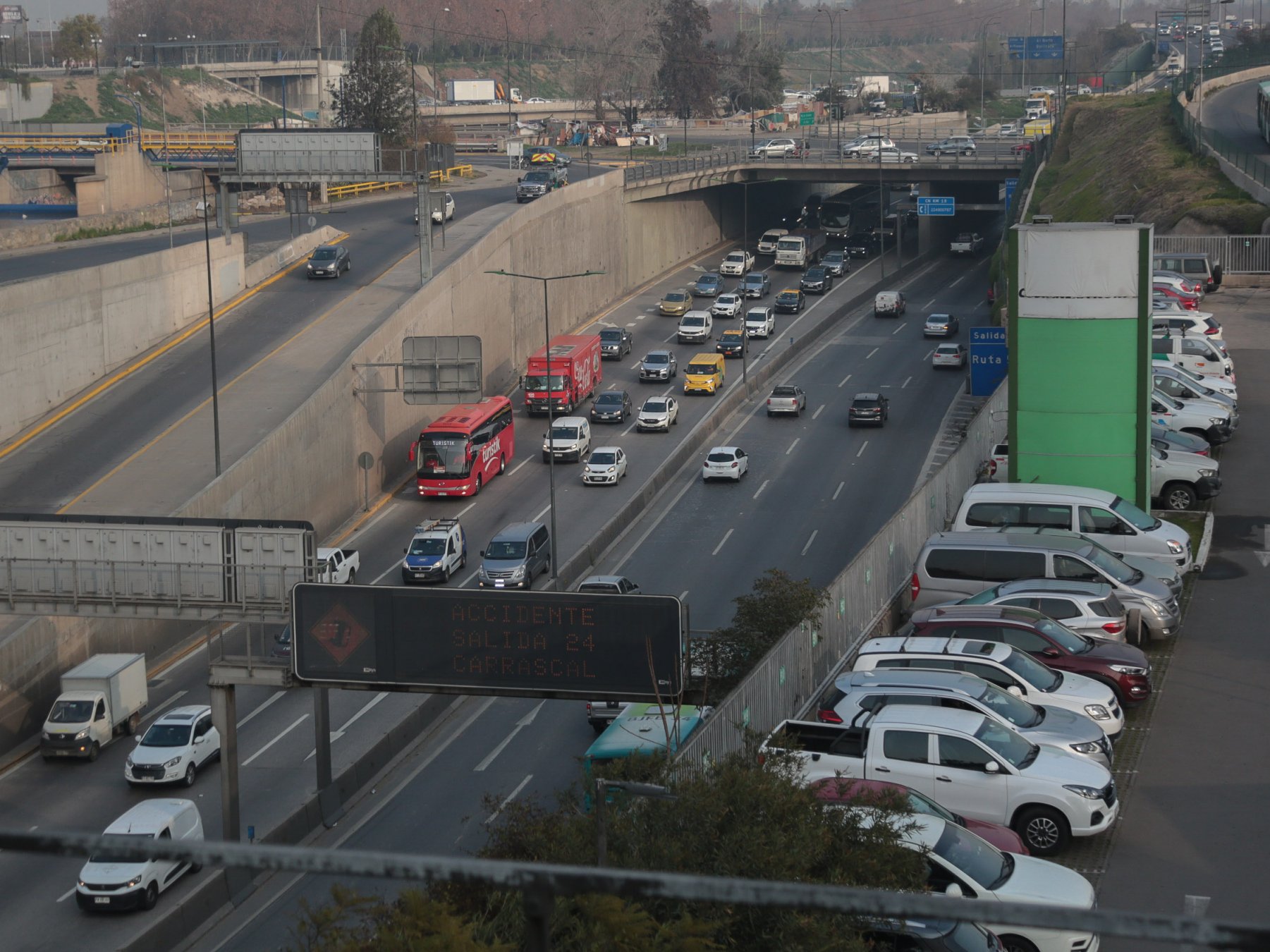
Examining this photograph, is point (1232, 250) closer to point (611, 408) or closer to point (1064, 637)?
point (611, 408)

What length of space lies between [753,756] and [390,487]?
39.9 metres

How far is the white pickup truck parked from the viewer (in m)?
17.3

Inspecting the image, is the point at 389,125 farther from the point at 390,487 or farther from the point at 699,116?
the point at 699,116

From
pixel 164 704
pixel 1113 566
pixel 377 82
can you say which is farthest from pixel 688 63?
pixel 1113 566

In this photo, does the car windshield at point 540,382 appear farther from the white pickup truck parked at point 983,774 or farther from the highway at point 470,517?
the white pickup truck parked at point 983,774

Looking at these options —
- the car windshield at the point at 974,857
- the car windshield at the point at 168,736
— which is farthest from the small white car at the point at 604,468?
the car windshield at the point at 974,857

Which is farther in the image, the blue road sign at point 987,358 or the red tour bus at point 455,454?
the blue road sign at point 987,358

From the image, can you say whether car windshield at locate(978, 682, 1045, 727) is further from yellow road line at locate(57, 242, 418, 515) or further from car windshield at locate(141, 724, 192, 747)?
yellow road line at locate(57, 242, 418, 515)

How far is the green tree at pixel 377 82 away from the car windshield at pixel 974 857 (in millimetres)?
88380

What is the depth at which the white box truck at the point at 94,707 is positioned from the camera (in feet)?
103

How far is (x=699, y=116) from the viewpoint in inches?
6093

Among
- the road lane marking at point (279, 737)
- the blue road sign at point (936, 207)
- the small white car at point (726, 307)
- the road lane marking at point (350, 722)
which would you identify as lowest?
the road lane marking at point (279, 737)

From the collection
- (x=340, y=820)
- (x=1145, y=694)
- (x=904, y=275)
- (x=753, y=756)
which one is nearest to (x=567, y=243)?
(x=904, y=275)

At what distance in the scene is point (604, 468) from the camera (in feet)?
165
